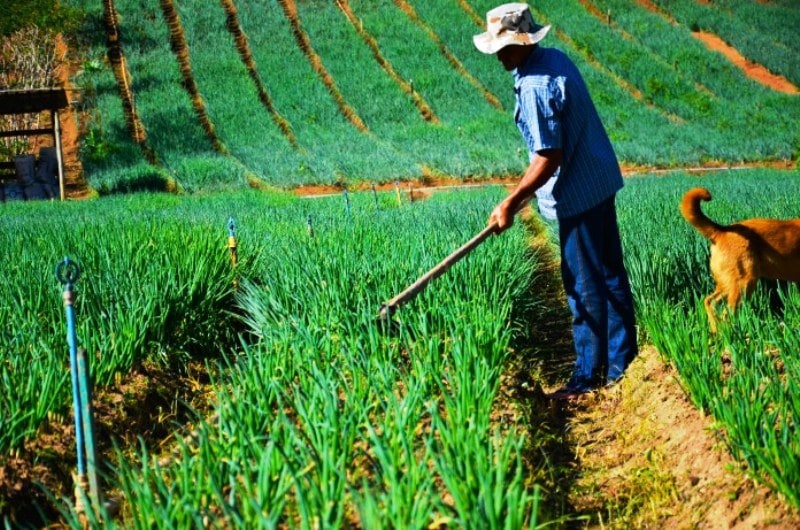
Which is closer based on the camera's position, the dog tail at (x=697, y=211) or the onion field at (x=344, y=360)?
the onion field at (x=344, y=360)

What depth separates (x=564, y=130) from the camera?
396cm

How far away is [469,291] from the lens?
4.47m

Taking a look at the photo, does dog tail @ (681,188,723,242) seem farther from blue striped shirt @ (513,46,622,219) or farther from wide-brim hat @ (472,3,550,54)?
wide-brim hat @ (472,3,550,54)

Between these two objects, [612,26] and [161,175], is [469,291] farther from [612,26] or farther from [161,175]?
[612,26]

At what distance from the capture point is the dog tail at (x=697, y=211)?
421cm

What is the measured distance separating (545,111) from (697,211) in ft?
3.19

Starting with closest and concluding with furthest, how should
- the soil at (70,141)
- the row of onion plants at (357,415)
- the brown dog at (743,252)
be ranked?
1. the row of onion plants at (357,415)
2. the brown dog at (743,252)
3. the soil at (70,141)

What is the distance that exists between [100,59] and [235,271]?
20.9 meters

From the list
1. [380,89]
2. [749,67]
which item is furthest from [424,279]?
[749,67]

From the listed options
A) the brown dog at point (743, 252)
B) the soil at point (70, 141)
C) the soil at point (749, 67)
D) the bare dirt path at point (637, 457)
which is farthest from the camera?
the soil at point (749, 67)

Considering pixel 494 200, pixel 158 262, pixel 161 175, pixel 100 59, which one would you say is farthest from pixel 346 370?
pixel 100 59

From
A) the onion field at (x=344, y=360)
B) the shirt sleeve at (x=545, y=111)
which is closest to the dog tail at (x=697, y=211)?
the onion field at (x=344, y=360)

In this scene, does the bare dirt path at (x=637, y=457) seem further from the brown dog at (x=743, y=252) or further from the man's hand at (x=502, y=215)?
the man's hand at (x=502, y=215)

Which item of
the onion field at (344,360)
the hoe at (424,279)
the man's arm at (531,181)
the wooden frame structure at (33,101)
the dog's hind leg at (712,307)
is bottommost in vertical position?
the dog's hind leg at (712,307)
